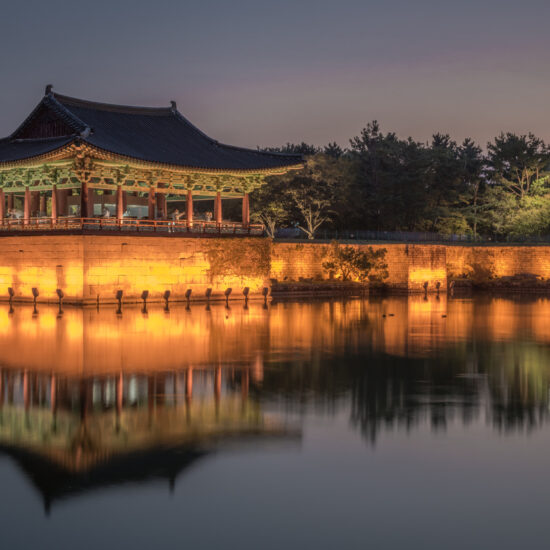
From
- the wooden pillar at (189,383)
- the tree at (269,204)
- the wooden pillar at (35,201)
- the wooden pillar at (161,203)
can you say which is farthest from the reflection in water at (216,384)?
the tree at (269,204)

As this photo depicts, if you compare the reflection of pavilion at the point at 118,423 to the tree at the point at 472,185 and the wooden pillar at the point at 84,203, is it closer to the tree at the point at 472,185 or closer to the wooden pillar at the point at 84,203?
the wooden pillar at the point at 84,203

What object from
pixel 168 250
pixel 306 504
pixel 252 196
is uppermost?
pixel 252 196

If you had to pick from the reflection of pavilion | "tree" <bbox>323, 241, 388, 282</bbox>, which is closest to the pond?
the reflection of pavilion

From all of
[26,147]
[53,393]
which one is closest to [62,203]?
[26,147]

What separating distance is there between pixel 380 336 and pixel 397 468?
42.5 feet

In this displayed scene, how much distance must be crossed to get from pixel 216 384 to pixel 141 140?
79.3 ft

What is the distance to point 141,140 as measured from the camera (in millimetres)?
35781

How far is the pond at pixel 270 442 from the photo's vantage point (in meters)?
7.05

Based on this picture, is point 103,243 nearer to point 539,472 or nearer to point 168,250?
point 168,250

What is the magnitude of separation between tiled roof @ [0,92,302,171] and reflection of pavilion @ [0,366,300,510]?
18341mm

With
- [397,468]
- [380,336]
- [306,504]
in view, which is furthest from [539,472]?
[380,336]

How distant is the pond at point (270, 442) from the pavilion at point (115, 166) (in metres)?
12.8

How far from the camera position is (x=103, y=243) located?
30.6 meters

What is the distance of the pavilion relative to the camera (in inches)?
1244
